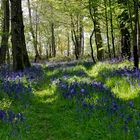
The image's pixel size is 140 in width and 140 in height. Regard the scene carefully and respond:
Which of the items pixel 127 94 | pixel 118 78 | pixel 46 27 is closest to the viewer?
pixel 127 94

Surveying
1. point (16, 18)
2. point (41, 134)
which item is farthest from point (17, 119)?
point (16, 18)

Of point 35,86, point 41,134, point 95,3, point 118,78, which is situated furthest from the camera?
point 95,3

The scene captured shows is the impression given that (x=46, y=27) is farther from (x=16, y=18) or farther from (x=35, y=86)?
(x=35, y=86)

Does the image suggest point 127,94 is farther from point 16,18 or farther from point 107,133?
point 16,18

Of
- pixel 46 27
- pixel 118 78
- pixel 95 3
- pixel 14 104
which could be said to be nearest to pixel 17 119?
pixel 14 104

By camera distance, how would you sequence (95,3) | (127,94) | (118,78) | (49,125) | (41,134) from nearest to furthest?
(41,134)
(49,125)
(127,94)
(118,78)
(95,3)

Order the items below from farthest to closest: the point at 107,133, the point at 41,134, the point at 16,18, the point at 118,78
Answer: the point at 16,18 → the point at 118,78 → the point at 41,134 → the point at 107,133

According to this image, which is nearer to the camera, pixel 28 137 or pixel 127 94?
pixel 28 137

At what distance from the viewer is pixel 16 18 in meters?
18.5

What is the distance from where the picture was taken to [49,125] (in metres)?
7.11

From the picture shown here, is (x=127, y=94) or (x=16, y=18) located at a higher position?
(x=16, y=18)

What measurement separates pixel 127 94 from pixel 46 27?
55.4 m

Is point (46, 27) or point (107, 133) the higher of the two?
point (46, 27)

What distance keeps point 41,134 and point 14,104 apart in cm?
279
